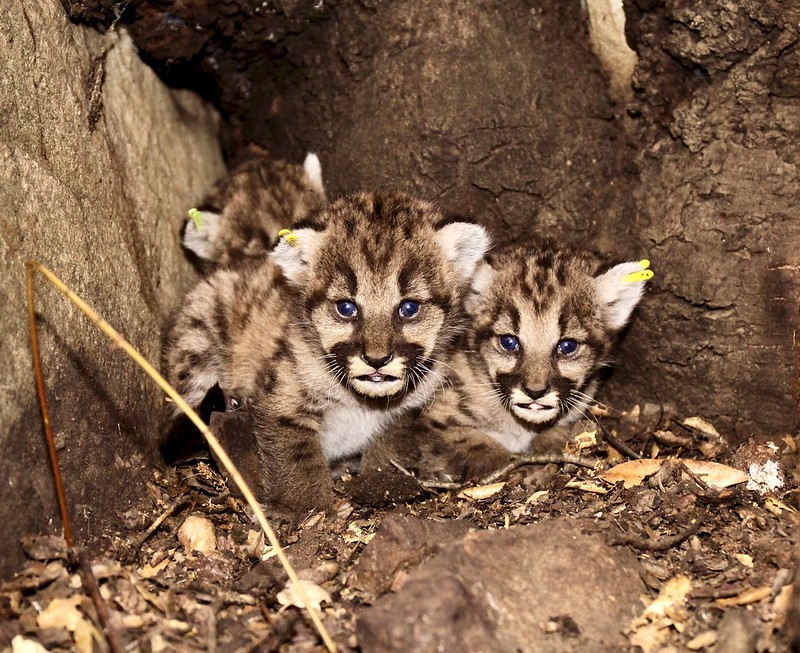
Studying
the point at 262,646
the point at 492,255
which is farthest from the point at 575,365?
the point at 262,646

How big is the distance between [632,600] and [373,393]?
73.1 inches

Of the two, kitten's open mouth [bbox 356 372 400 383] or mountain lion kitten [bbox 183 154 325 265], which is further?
mountain lion kitten [bbox 183 154 325 265]

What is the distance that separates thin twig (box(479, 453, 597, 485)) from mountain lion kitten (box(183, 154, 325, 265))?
240 cm

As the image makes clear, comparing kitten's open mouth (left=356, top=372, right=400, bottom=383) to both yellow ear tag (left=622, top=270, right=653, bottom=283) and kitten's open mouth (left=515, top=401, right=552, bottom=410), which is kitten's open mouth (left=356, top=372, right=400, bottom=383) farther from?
yellow ear tag (left=622, top=270, right=653, bottom=283)

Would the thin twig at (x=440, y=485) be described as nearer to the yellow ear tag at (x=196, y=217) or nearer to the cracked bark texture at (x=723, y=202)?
the cracked bark texture at (x=723, y=202)

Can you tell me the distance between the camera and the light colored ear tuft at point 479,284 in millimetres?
5773

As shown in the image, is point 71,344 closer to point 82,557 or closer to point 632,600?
point 82,557

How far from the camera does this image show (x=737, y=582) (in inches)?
163

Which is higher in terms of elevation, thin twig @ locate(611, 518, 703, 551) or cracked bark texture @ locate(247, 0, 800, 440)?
cracked bark texture @ locate(247, 0, 800, 440)

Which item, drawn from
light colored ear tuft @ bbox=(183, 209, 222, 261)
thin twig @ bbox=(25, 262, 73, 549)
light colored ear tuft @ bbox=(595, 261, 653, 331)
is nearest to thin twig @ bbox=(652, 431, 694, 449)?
light colored ear tuft @ bbox=(595, 261, 653, 331)

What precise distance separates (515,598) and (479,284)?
2430 millimetres

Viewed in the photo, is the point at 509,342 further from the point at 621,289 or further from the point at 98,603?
the point at 98,603

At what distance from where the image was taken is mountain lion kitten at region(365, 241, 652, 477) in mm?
5586

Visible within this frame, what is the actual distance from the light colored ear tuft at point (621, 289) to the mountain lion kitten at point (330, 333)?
0.81m
